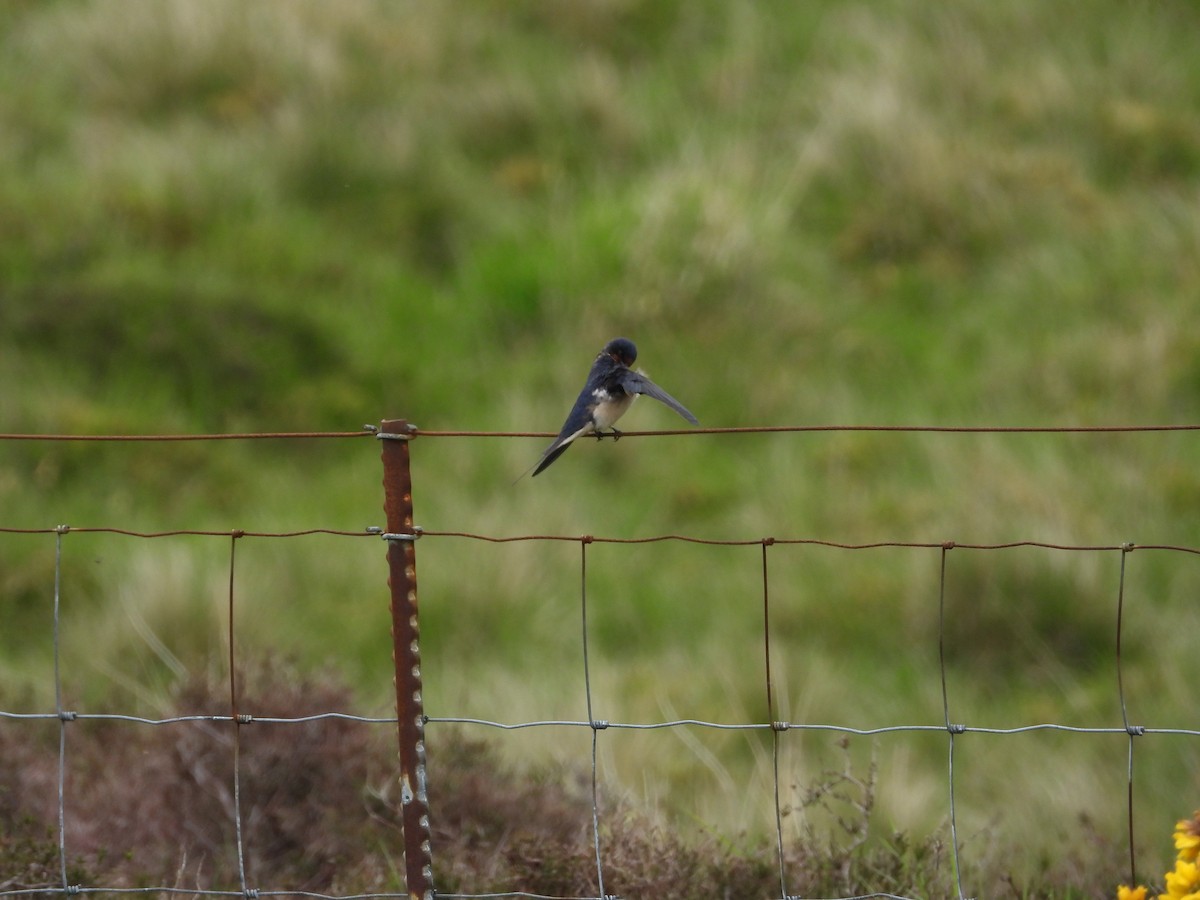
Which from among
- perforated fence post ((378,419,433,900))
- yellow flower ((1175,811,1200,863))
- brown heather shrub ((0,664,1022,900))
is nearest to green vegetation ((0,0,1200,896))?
brown heather shrub ((0,664,1022,900))

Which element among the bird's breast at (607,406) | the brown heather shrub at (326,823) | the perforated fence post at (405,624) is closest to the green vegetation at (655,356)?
the brown heather shrub at (326,823)

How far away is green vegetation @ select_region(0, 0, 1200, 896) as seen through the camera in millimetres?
6617

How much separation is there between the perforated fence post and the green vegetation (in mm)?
1415

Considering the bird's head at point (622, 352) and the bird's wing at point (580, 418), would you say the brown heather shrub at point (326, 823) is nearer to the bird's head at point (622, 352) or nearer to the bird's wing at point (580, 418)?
the bird's wing at point (580, 418)

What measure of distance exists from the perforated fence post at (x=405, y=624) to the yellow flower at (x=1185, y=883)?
147 cm

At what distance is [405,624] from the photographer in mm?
3266

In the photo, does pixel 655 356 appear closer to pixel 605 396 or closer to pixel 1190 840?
pixel 605 396

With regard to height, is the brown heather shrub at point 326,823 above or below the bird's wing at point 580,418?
below

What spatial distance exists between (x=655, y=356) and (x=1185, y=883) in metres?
7.16

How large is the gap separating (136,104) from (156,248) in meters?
2.27

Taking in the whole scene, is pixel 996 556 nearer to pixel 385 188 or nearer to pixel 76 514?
pixel 76 514

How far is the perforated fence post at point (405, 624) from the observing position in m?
3.27

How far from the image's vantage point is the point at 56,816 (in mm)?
4859

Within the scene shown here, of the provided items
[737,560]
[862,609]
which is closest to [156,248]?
[737,560]
